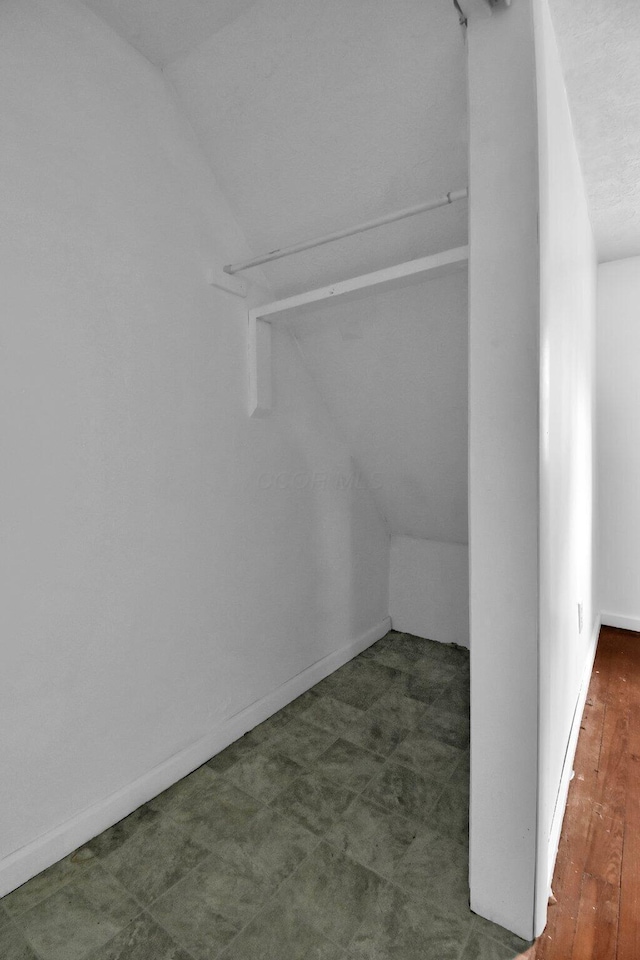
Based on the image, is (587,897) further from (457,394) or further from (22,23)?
(22,23)

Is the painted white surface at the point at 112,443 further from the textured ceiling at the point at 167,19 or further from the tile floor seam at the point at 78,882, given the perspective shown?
the tile floor seam at the point at 78,882

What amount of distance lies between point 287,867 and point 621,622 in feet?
10.3

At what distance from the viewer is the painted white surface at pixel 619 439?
3.45 m

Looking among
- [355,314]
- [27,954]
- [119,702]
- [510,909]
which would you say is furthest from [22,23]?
[510,909]

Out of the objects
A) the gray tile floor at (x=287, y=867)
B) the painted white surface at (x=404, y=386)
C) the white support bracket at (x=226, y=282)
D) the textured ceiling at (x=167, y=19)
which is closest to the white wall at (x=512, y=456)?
the gray tile floor at (x=287, y=867)

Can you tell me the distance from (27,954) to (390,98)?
9.26 ft

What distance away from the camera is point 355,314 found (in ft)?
7.63

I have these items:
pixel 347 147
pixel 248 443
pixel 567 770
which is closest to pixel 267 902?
pixel 567 770

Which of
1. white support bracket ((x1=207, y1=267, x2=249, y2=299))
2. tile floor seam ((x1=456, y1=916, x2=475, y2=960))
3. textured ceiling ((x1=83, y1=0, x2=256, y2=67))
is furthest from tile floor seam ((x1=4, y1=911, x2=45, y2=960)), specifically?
textured ceiling ((x1=83, y1=0, x2=256, y2=67))

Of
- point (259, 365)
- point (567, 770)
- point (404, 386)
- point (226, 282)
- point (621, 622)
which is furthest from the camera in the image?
point (621, 622)

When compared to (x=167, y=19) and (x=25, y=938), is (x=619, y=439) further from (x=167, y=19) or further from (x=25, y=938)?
(x=25, y=938)

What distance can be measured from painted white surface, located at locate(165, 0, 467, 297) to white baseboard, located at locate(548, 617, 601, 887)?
2.17m

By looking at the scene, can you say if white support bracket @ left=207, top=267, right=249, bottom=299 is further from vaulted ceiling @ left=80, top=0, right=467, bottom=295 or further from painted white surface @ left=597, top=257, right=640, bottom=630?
painted white surface @ left=597, top=257, right=640, bottom=630

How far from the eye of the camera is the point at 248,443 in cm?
232
